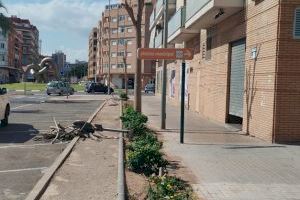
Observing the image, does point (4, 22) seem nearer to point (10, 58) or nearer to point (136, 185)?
point (136, 185)

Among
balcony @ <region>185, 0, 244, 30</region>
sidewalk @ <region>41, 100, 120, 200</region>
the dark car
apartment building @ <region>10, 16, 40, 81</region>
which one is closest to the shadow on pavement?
sidewalk @ <region>41, 100, 120, 200</region>

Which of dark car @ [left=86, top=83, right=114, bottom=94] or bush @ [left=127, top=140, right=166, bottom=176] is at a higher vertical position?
bush @ [left=127, top=140, right=166, bottom=176]

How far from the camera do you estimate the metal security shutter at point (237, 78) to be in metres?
18.2

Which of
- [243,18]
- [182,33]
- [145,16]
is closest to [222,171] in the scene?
[243,18]

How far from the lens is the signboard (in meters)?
15.0

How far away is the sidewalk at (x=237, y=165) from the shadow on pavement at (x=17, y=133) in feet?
12.6

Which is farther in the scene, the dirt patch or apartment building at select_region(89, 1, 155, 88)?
apartment building at select_region(89, 1, 155, 88)

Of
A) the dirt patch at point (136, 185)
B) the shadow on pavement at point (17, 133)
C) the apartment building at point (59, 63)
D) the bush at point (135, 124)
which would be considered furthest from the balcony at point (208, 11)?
the apartment building at point (59, 63)

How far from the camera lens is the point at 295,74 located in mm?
14203

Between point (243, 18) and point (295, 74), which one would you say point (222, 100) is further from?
point (295, 74)

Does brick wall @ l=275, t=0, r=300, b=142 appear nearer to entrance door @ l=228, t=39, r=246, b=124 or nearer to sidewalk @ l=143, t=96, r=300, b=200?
sidewalk @ l=143, t=96, r=300, b=200

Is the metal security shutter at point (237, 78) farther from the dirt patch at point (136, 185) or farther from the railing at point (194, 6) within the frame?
the dirt patch at point (136, 185)

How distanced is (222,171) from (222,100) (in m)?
11.0

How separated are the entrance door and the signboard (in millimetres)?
3482
